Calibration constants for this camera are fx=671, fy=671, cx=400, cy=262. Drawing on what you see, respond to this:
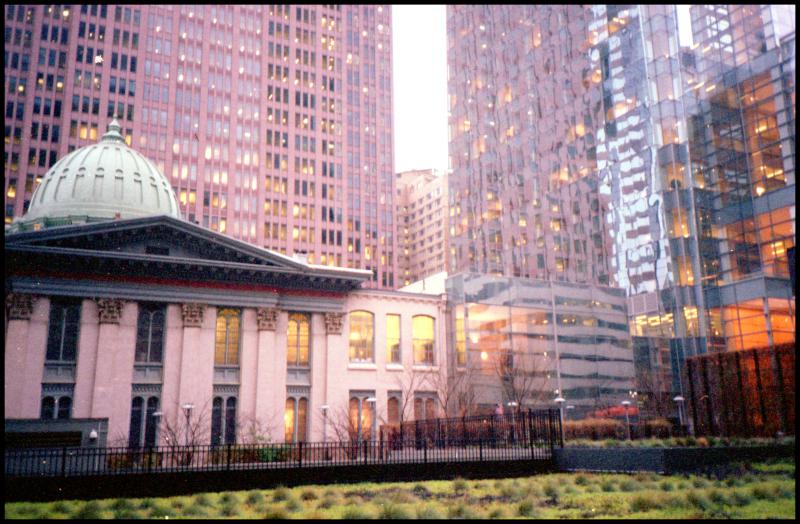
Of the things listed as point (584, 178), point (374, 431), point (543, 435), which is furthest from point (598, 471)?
point (584, 178)

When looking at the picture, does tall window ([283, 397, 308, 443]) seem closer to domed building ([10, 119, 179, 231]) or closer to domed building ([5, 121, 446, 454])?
domed building ([5, 121, 446, 454])

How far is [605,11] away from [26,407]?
175ft

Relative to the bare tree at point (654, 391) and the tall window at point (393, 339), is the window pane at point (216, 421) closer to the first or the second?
the tall window at point (393, 339)

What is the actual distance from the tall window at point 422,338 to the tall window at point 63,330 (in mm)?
20866

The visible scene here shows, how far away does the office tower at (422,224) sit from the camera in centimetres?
16062

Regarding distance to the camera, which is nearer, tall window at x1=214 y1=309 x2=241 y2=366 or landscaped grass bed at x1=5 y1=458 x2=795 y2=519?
landscaped grass bed at x1=5 y1=458 x2=795 y2=519

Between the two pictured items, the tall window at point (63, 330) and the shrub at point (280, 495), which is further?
the tall window at point (63, 330)

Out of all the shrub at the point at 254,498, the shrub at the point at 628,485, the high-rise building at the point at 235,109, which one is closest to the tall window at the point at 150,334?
the shrub at the point at 254,498

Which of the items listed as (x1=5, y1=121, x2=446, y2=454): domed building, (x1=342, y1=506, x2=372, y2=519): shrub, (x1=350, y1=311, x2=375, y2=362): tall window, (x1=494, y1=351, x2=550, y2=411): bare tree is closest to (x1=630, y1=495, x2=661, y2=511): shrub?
(x1=342, y1=506, x2=372, y2=519): shrub

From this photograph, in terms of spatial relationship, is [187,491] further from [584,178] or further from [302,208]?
[302,208]

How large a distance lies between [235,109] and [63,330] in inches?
3030

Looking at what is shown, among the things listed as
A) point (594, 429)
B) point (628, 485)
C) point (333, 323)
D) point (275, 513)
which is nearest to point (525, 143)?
point (333, 323)

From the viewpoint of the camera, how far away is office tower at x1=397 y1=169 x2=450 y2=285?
160625 mm

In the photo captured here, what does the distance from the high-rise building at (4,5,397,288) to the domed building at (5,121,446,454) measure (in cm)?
5912
